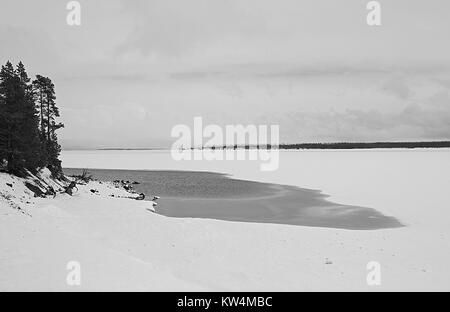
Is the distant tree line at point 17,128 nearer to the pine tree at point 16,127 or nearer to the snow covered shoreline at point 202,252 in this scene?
the pine tree at point 16,127

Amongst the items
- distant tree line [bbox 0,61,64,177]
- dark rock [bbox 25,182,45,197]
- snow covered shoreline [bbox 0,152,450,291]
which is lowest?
snow covered shoreline [bbox 0,152,450,291]

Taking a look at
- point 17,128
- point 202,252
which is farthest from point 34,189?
point 202,252

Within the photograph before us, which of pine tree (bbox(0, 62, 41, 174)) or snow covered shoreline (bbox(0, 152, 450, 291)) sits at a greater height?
pine tree (bbox(0, 62, 41, 174))

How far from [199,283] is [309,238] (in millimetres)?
8312

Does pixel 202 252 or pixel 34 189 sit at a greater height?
pixel 34 189

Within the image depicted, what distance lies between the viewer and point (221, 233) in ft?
65.1

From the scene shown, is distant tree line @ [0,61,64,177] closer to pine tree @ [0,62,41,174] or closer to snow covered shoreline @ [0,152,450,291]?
pine tree @ [0,62,41,174]

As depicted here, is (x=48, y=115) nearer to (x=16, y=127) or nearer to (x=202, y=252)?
(x=16, y=127)

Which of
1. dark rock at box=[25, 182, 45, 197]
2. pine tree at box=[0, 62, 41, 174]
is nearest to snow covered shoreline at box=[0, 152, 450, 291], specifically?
dark rock at box=[25, 182, 45, 197]

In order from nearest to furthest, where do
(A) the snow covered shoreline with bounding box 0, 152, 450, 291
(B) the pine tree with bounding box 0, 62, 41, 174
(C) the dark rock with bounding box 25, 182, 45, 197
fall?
(A) the snow covered shoreline with bounding box 0, 152, 450, 291 < (C) the dark rock with bounding box 25, 182, 45, 197 < (B) the pine tree with bounding box 0, 62, 41, 174

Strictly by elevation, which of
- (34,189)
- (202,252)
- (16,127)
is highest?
(16,127)

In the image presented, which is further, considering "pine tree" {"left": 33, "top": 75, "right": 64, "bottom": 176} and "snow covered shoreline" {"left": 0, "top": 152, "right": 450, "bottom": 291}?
"pine tree" {"left": 33, "top": 75, "right": 64, "bottom": 176}
